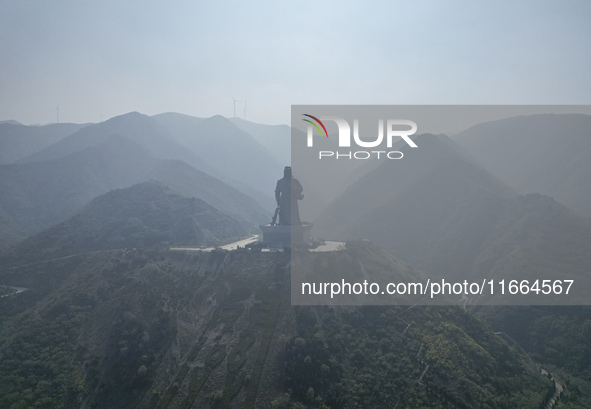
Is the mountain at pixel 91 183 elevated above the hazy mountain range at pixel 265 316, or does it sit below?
above

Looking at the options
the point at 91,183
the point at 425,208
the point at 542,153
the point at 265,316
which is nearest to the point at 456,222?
the point at 425,208

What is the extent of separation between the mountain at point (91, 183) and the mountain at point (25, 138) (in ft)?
97.3

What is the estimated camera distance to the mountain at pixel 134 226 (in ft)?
181

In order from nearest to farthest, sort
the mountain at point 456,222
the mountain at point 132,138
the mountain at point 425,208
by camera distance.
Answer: the mountain at point 456,222 → the mountain at point 425,208 → the mountain at point 132,138

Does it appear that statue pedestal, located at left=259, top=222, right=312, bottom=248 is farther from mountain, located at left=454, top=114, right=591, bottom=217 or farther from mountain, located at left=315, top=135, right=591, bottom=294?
mountain, located at left=454, top=114, right=591, bottom=217

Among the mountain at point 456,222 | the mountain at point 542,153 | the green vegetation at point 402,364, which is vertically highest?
the mountain at point 542,153

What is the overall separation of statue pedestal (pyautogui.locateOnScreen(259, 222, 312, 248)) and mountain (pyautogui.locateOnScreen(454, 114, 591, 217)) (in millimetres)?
69876

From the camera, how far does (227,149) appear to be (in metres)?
171

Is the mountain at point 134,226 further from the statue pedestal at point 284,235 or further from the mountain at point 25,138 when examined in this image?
the mountain at point 25,138

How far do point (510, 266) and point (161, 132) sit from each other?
430 feet

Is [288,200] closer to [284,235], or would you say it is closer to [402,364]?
[284,235]

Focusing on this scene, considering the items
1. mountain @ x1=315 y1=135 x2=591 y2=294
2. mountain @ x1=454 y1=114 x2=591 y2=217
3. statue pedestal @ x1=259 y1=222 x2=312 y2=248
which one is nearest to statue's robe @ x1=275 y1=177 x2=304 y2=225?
statue pedestal @ x1=259 y1=222 x2=312 y2=248

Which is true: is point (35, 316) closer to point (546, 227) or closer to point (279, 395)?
point (279, 395)

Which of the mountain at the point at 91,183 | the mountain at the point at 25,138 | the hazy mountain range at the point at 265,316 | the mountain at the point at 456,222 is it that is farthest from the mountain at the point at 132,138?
the mountain at the point at 456,222
